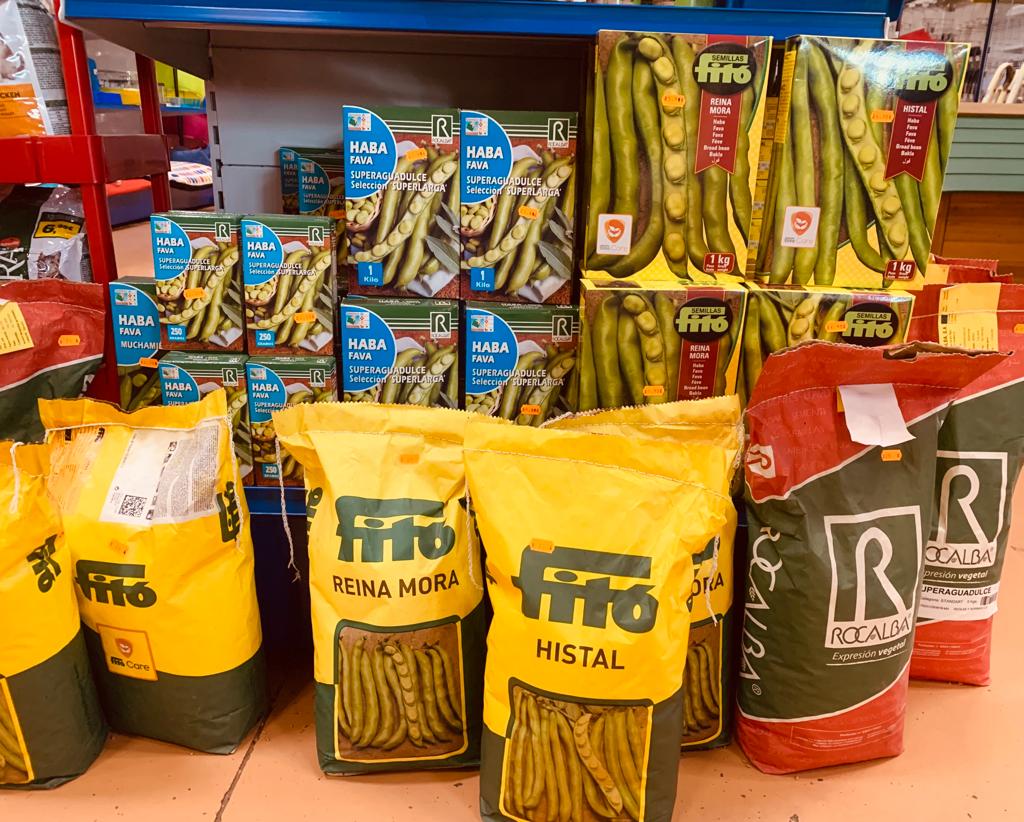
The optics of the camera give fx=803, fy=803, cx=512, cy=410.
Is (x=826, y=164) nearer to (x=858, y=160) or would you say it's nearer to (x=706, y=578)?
(x=858, y=160)

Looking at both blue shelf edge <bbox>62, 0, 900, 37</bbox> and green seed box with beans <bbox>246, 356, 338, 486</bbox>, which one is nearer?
blue shelf edge <bbox>62, 0, 900, 37</bbox>

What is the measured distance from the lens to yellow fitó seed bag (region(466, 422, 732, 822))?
1121 mm

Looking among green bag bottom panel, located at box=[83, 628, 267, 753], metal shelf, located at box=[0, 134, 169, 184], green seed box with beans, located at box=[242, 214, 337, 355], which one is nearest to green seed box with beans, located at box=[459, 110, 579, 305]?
green seed box with beans, located at box=[242, 214, 337, 355]

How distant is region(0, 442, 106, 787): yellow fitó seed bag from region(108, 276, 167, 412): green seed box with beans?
25 centimetres

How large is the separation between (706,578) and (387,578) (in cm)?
52

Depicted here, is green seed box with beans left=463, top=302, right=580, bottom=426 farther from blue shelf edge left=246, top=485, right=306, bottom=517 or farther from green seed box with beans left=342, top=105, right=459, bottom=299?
blue shelf edge left=246, top=485, right=306, bottom=517

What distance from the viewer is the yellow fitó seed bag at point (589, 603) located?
1.12 m

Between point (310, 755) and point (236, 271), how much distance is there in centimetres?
86

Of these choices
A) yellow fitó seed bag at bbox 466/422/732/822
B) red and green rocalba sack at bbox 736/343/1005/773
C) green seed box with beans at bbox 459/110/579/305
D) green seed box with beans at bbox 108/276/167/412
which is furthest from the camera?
green seed box with beans at bbox 108/276/167/412

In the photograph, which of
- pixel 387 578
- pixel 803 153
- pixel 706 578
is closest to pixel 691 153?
pixel 803 153

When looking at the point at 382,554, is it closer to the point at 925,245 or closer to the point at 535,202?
the point at 535,202

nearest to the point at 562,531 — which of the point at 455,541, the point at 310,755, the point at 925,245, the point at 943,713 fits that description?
the point at 455,541

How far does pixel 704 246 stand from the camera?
1.35 meters

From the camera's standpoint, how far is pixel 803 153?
1.30 metres
